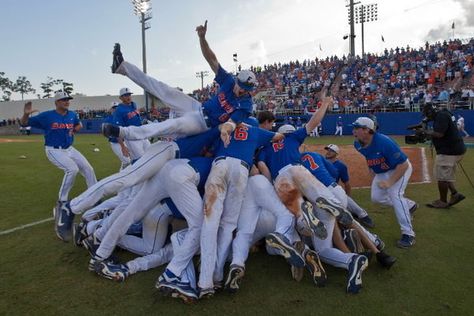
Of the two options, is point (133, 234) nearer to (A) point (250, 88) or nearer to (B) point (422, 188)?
(A) point (250, 88)

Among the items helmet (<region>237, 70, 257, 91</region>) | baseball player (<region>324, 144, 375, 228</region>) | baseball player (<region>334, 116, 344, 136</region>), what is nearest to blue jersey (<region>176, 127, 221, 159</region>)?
helmet (<region>237, 70, 257, 91</region>)

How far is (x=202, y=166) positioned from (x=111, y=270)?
4.90 feet

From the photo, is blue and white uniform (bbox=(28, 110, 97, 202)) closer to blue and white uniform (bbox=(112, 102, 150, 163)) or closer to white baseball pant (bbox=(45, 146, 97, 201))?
white baseball pant (bbox=(45, 146, 97, 201))

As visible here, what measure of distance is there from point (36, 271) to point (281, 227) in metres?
2.80

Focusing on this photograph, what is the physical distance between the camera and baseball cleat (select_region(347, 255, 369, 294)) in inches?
150

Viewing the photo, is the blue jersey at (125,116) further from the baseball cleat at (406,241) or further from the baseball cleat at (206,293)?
the baseball cleat at (406,241)

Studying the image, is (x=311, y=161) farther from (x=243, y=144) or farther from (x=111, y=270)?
(x=111, y=270)

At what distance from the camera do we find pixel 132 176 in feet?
14.4

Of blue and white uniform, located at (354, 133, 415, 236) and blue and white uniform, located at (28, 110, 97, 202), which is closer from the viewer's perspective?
blue and white uniform, located at (354, 133, 415, 236)

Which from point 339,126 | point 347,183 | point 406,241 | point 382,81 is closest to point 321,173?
point 406,241

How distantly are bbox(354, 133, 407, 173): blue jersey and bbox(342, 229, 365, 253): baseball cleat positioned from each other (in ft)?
4.81

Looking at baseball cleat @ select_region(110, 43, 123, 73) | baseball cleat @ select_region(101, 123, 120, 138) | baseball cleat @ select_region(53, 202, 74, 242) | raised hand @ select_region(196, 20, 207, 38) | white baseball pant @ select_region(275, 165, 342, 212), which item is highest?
raised hand @ select_region(196, 20, 207, 38)

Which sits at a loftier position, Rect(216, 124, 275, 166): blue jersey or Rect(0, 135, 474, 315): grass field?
Rect(216, 124, 275, 166): blue jersey

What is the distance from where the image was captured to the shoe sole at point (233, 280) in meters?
3.83
